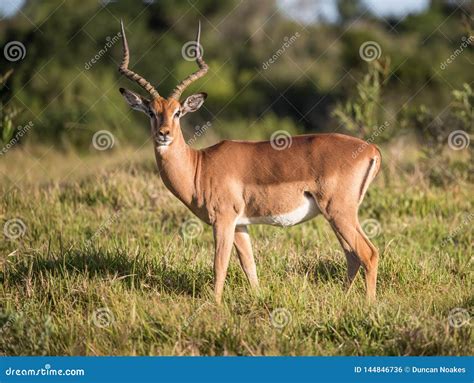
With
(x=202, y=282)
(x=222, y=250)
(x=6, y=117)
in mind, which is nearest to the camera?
(x=222, y=250)

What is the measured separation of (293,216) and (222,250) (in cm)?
65

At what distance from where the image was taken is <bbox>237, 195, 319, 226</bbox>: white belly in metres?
5.83

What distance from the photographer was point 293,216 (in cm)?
584

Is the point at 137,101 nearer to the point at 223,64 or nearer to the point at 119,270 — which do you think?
the point at 119,270

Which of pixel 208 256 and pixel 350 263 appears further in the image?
pixel 208 256

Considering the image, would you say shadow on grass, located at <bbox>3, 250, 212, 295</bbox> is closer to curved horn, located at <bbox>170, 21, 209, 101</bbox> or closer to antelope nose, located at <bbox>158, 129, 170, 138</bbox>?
antelope nose, located at <bbox>158, 129, 170, 138</bbox>

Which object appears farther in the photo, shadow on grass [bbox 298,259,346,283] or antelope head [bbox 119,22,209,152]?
shadow on grass [bbox 298,259,346,283]

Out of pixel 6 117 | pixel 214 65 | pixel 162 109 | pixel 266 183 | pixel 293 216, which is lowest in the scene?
pixel 293 216

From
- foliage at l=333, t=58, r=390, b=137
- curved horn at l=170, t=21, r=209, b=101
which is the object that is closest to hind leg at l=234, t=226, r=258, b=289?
curved horn at l=170, t=21, r=209, b=101

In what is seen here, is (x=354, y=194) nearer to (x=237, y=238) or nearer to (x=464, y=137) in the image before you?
(x=237, y=238)

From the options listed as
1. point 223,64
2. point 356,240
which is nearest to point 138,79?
point 356,240

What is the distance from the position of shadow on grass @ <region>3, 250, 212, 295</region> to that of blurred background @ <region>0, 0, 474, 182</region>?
11.0 meters

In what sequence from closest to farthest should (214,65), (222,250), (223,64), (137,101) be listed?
(222,250) < (137,101) < (214,65) < (223,64)

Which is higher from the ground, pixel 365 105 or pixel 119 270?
pixel 365 105
